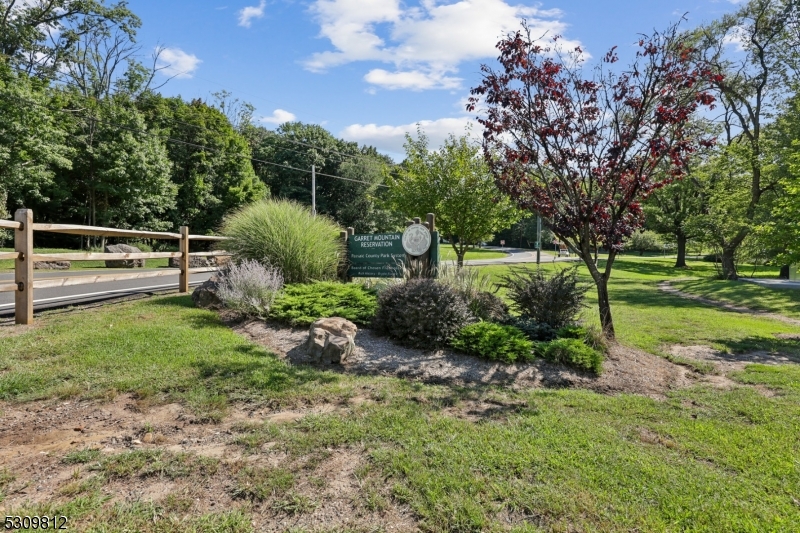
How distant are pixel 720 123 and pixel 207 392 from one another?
33.6 meters

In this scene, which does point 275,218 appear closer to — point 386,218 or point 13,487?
point 13,487

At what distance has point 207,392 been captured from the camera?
13.0ft

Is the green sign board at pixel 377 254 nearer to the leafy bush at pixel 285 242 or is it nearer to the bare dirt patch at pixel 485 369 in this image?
the leafy bush at pixel 285 242

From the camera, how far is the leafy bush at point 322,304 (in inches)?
252

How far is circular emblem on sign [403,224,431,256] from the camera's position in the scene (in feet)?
26.5

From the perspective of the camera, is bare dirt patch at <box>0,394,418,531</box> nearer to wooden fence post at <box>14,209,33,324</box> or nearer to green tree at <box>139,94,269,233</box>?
wooden fence post at <box>14,209,33,324</box>

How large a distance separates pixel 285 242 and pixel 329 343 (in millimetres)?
3766

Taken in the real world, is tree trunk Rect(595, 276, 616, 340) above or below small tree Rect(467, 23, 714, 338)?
below

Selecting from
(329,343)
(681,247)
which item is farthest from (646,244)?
(329,343)

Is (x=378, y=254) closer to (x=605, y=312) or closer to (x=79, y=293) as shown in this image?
(x=605, y=312)

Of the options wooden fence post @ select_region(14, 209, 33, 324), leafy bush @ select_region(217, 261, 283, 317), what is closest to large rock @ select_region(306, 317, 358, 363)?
leafy bush @ select_region(217, 261, 283, 317)

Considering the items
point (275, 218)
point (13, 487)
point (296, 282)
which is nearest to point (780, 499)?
point (13, 487)

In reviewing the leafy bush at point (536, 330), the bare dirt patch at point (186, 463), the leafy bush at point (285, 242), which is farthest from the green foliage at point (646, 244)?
the bare dirt patch at point (186, 463)

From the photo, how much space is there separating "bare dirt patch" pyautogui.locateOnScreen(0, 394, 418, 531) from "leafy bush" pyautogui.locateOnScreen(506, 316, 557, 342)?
3.42 meters
